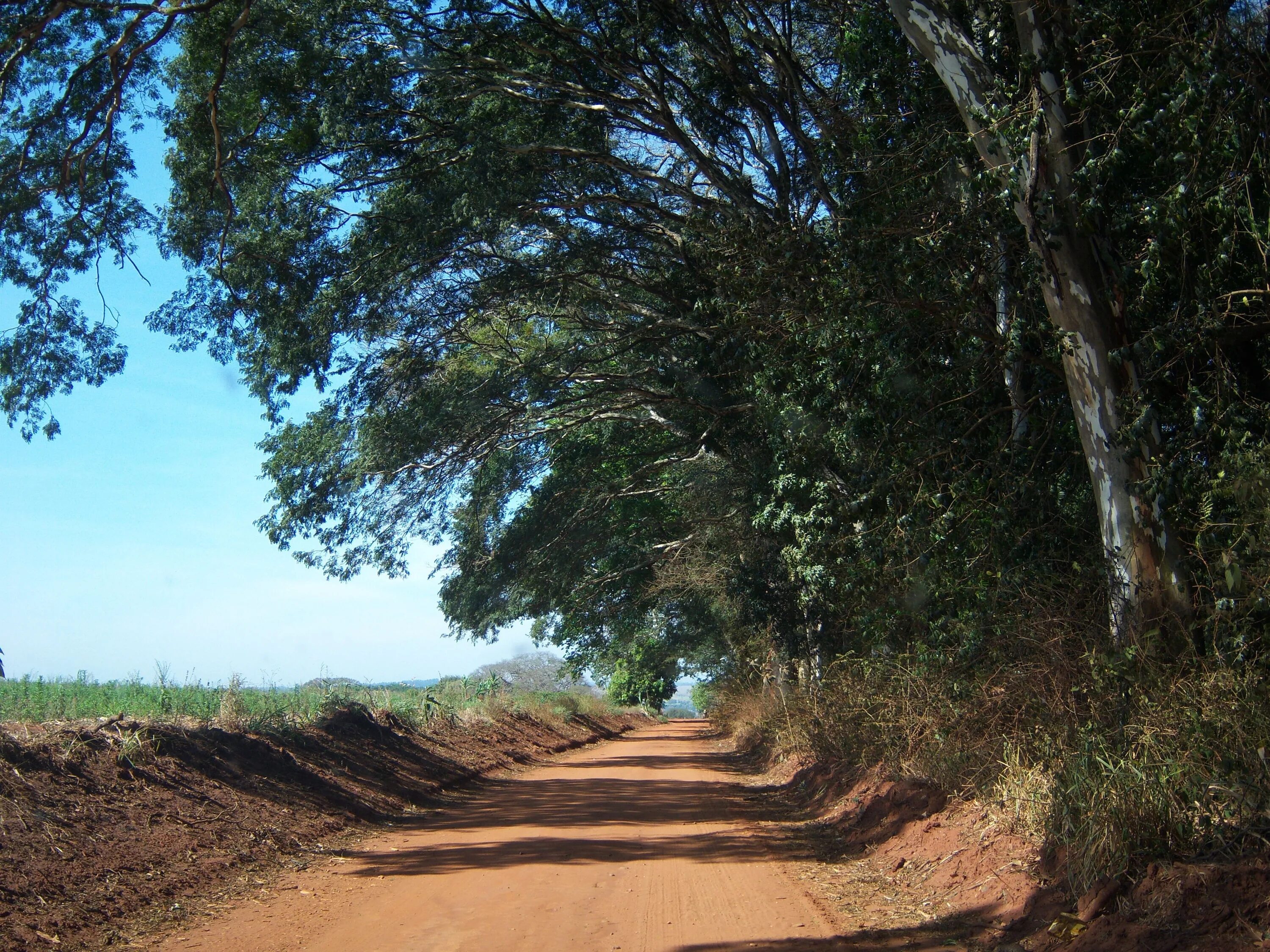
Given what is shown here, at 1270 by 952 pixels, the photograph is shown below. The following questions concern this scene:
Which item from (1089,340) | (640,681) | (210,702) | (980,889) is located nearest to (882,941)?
(980,889)

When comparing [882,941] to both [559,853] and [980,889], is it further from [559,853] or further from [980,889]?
[559,853]

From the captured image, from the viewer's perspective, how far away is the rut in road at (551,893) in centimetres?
628

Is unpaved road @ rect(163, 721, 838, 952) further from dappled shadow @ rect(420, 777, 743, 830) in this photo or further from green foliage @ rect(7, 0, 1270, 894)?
green foliage @ rect(7, 0, 1270, 894)

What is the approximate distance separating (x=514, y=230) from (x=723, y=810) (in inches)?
369

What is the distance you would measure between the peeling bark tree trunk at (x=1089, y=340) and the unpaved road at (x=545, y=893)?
3.61m

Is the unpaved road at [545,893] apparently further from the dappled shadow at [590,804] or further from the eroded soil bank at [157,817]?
the eroded soil bank at [157,817]

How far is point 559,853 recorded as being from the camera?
9.41 m

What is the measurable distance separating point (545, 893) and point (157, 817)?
3.57 metres

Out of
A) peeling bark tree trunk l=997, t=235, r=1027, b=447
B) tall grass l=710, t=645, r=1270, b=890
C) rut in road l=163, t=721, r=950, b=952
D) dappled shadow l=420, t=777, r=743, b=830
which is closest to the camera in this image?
A: tall grass l=710, t=645, r=1270, b=890

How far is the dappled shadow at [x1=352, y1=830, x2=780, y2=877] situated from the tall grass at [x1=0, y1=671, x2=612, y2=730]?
3352 mm

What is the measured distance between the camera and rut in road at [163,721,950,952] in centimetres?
628

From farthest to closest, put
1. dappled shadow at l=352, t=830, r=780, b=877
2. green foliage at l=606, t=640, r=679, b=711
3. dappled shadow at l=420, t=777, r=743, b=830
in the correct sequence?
green foliage at l=606, t=640, r=679, b=711, dappled shadow at l=420, t=777, r=743, b=830, dappled shadow at l=352, t=830, r=780, b=877

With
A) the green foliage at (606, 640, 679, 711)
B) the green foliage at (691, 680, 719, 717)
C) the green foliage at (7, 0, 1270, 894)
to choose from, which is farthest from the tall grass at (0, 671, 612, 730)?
the green foliage at (606, 640, 679, 711)

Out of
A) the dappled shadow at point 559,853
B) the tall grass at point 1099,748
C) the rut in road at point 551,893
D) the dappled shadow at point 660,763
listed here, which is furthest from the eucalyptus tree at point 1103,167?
the dappled shadow at point 660,763
